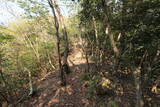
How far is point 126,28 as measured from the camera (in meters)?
6.00

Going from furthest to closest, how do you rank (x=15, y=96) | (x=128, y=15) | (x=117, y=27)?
1. (x=15, y=96)
2. (x=117, y=27)
3. (x=128, y=15)

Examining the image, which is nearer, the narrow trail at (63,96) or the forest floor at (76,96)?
the forest floor at (76,96)

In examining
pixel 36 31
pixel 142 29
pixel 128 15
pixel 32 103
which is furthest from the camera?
pixel 36 31

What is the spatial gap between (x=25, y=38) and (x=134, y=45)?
9.72 meters

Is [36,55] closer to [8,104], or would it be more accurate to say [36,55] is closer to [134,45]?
[8,104]

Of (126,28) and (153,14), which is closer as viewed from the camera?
(153,14)

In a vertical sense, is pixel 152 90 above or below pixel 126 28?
below

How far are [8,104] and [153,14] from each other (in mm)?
7755

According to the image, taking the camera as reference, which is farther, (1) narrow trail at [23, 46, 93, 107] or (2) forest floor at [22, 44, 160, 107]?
(1) narrow trail at [23, 46, 93, 107]

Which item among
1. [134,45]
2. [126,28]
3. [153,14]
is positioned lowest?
[134,45]

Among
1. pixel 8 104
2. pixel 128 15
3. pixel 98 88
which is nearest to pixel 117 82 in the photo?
pixel 98 88

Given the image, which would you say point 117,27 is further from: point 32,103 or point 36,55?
point 36,55

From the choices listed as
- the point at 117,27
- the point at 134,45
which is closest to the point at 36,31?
the point at 117,27

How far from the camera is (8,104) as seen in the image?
662cm
